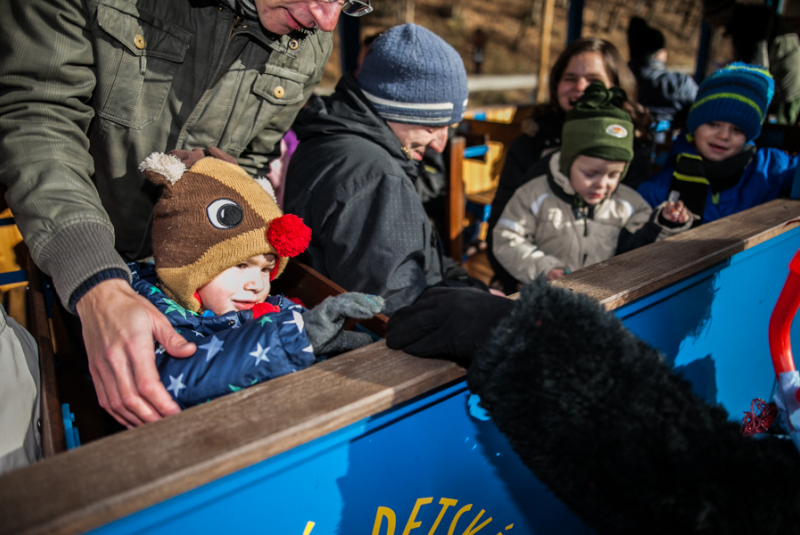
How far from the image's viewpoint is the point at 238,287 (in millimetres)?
1138

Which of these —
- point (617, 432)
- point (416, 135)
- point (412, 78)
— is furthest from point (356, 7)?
point (617, 432)

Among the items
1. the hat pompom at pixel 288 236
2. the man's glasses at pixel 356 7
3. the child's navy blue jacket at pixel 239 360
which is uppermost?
the man's glasses at pixel 356 7

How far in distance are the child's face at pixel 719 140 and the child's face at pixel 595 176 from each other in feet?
1.59

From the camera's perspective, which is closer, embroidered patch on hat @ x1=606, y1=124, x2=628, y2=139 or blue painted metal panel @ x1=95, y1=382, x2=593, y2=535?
blue painted metal panel @ x1=95, y1=382, x2=593, y2=535

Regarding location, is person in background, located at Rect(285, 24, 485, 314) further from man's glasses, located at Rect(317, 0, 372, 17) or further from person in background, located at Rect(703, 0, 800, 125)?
person in background, located at Rect(703, 0, 800, 125)

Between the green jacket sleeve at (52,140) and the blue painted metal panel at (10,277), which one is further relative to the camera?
the blue painted metal panel at (10,277)

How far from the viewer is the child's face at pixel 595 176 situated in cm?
192

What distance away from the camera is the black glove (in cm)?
78

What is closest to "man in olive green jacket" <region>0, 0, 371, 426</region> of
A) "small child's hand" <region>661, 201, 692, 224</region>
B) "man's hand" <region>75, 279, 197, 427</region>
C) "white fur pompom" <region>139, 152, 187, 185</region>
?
A: "man's hand" <region>75, 279, 197, 427</region>

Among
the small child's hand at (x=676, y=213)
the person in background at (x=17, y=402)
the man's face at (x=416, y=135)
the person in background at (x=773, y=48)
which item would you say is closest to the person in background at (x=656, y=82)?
the person in background at (x=773, y=48)

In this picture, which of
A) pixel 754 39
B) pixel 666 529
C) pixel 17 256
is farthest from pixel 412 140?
pixel 754 39

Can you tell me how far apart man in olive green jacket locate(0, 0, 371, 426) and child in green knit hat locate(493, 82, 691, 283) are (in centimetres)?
104

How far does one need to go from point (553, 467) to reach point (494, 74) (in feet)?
79.7

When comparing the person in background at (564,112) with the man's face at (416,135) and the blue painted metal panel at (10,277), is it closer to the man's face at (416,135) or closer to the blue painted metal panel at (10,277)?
the man's face at (416,135)
